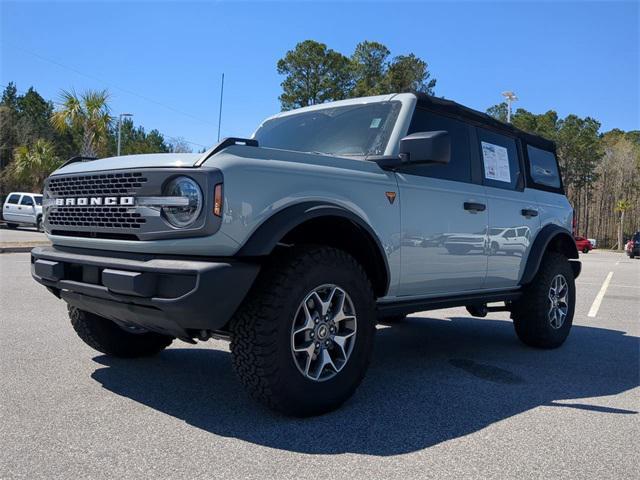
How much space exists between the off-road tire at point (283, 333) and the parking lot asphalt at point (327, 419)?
5.6 inches

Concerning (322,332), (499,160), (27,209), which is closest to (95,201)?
(322,332)

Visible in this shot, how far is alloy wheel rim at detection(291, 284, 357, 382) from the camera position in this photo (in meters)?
3.22

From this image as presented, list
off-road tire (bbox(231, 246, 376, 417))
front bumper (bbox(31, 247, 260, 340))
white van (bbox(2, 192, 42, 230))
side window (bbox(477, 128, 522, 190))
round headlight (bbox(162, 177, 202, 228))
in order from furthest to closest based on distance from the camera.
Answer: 1. white van (bbox(2, 192, 42, 230))
2. side window (bbox(477, 128, 522, 190))
3. off-road tire (bbox(231, 246, 376, 417))
4. round headlight (bbox(162, 177, 202, 228))
5. front bumper (bbox(31, 247, 260, 340))

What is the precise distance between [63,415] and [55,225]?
4.05ft

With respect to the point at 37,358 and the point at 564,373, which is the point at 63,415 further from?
the point at 564,373

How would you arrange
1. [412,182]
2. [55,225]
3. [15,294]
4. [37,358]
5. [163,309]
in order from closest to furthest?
[163,309] < [55,225] < [412,182] < [37,358] < [15,294]

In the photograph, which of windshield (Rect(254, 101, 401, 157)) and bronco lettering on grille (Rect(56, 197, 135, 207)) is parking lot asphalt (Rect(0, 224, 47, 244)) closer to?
windshield (Rect(254, 101, 401, 157))

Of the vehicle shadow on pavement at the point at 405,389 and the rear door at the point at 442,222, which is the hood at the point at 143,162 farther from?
the rear door at the point at 442,222

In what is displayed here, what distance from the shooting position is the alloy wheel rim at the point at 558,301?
18.3 ft

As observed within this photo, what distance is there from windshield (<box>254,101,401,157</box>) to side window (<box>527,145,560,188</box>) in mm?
2175

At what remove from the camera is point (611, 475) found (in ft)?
8.71

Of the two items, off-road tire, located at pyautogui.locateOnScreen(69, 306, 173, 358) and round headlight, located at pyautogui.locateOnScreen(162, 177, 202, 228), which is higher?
round headlight, located at pyautogui.locateOnScreen(162, 177, 202, 228)

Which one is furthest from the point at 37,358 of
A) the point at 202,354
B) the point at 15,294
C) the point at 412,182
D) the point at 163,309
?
the point at 15,294

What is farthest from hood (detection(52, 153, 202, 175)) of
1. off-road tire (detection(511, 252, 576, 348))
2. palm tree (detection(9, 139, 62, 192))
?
palm tree (detection(9, 139, 62, 192))
